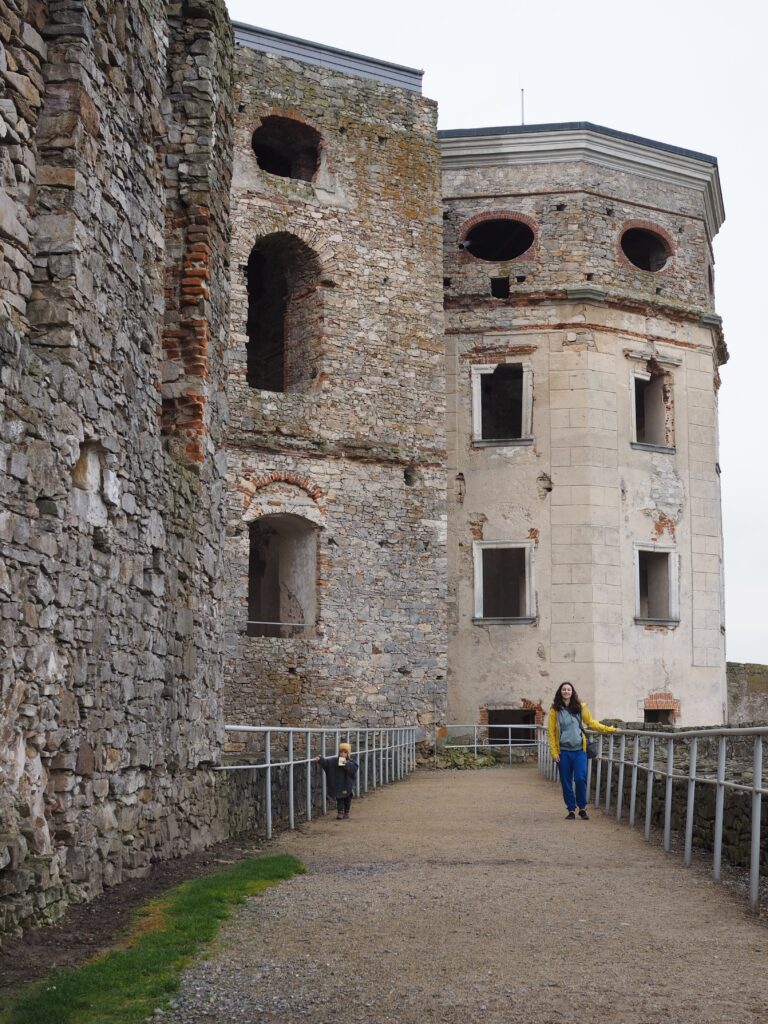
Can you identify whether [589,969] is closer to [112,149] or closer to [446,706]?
[112,149]

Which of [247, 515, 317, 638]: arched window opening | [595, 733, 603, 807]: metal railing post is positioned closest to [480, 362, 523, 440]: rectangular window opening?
[247, 515, 317, 638]: arched window opening

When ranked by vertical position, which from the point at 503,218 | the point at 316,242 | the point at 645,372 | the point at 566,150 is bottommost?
the point at 645,372

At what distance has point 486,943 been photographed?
5.73 metres

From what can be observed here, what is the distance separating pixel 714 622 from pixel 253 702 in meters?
9.38

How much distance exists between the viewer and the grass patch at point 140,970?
4.53 metres

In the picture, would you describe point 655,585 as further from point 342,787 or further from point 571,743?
point 342,787

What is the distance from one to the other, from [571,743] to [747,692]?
17471 millimetres

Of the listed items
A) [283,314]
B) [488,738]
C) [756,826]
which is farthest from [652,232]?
[756,826]

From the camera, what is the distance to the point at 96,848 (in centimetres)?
720

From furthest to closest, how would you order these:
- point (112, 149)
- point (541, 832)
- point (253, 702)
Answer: point (253, 702) < point (541, 832) < point (112, 149)

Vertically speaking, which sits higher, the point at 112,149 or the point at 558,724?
the point at 112,149

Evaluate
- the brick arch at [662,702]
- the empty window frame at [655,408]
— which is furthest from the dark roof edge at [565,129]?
the brick arch at [662,702]

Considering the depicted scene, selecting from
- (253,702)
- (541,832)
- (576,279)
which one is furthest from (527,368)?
(541,832)

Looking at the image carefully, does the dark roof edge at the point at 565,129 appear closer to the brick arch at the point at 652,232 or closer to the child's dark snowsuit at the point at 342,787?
the brick arch at the point at 652,232
